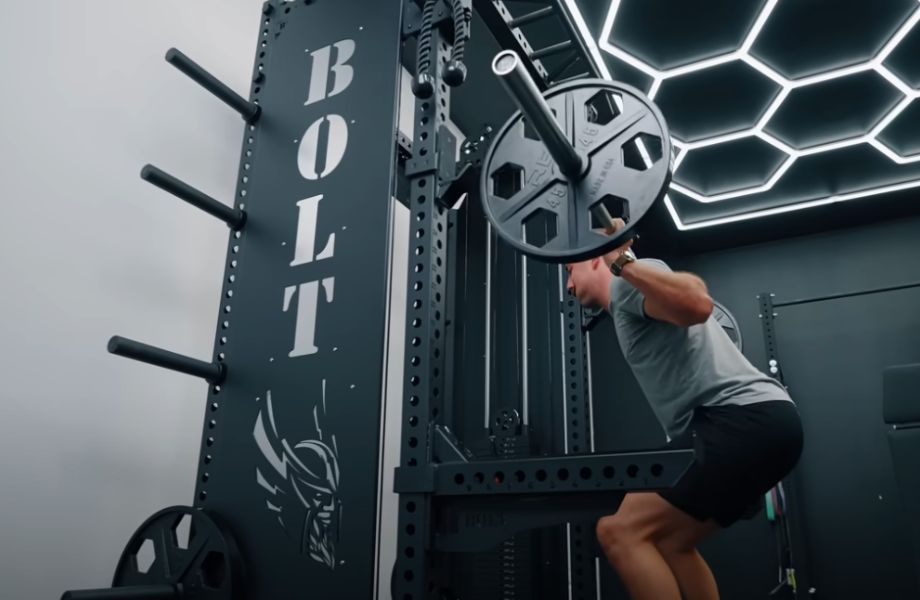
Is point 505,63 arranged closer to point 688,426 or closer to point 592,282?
point 592,282

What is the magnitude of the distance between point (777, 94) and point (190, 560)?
125 inches

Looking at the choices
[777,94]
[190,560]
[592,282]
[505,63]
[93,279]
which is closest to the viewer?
[505,63]

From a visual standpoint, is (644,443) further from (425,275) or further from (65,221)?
(65,221)

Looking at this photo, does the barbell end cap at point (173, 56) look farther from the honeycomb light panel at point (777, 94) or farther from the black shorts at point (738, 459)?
the honeycomb light panel at point (777, 94)

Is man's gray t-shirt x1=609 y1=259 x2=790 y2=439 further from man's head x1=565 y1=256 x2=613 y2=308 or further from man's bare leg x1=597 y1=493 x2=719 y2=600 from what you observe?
man's bare leg x1=597 y1=493 x2=719 y2=600

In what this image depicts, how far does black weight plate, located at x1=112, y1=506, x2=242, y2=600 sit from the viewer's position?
1.38m

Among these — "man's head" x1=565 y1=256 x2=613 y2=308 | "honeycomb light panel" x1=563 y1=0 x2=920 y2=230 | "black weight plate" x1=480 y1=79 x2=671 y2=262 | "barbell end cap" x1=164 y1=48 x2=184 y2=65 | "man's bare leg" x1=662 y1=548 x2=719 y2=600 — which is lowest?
"man's bare leg" x1=662 y1=548 x2=719 y2=600

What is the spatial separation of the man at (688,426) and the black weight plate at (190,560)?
0.78 meters

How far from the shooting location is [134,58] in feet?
6.14

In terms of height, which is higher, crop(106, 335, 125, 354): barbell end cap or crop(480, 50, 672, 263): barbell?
crop(480, 50, 672, 263): barbell

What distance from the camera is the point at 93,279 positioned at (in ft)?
5.42

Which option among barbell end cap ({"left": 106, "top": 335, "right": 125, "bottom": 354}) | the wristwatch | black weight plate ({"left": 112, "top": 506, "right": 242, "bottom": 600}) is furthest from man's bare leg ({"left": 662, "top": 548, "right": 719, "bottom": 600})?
barbell end cap ({"left": 106, "top": 335, "right": 125, "bottom": 354})

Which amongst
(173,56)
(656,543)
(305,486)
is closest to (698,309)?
(656,543)

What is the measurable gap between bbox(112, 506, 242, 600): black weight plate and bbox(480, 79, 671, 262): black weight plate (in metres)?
0.89
